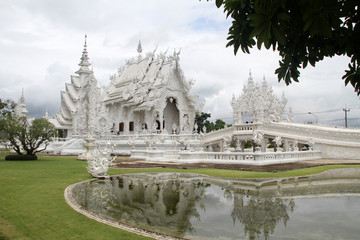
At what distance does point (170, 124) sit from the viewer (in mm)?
31312

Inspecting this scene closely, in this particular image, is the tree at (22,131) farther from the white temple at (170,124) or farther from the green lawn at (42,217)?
the green lawn at (42,217)

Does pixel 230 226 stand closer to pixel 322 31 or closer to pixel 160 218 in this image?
pixel 160 218

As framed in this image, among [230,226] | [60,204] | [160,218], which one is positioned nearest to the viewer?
[230,226]

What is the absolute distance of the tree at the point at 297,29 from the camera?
2.36 m

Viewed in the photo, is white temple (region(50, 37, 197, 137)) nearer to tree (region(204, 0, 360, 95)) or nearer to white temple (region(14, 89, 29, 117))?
white temple (region(14, 89, 29, 117))

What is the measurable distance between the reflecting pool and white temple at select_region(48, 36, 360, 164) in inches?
400

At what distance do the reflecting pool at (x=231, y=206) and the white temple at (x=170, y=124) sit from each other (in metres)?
10.2

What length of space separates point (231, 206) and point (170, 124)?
24.3m

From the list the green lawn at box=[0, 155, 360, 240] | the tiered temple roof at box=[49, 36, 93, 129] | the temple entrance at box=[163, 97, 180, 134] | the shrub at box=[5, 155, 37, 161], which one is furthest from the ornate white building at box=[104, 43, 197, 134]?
the green lawn at box=[0, 155, 360, 240]

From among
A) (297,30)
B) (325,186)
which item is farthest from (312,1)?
(325,186)

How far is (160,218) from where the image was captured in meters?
6.11

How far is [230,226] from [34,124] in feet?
64.9

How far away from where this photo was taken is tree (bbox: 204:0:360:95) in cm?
236

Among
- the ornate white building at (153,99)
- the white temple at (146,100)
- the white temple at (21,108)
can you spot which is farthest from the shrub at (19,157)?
the white temple at (21,108)
